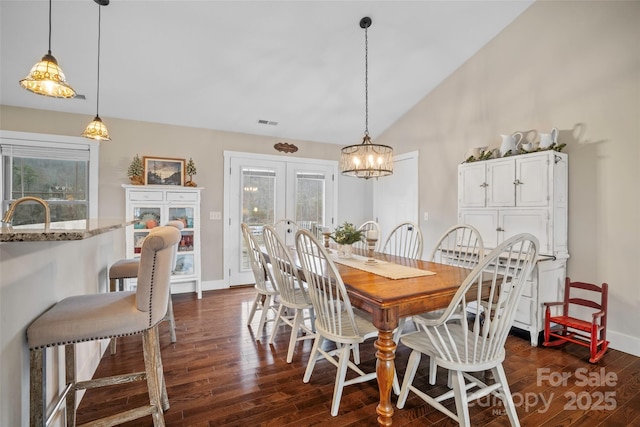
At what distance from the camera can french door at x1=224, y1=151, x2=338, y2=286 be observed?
4582 millimetres

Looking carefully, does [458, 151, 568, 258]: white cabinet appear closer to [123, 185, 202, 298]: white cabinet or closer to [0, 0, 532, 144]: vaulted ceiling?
[0, 0, 532, 144]: vaulted ceiling

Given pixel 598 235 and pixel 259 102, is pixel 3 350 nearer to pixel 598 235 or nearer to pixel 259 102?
pixel 259 102

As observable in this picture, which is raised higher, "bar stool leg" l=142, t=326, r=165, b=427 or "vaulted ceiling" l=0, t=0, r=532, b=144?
"vaulted ceiling" l=0, t=0, r=532, b=144

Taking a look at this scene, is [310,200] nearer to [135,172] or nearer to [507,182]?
[135,172]

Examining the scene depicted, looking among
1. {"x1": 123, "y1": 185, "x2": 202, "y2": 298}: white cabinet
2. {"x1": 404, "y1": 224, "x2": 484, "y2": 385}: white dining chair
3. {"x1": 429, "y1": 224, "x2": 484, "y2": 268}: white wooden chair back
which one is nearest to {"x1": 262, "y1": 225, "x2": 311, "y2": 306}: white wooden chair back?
{"x1": 404, "y1": 224, "x2": 484, "y2": 385}: white dining chair

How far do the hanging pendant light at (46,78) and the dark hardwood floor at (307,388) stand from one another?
1.89 meters

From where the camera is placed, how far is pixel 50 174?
3.65 m

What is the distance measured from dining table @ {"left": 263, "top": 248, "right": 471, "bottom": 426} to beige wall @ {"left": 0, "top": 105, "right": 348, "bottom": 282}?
9.89 ft

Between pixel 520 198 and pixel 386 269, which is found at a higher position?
pixel 520 198

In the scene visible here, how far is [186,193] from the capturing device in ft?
13.0

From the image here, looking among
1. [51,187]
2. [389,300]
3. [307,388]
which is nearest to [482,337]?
[389,300]

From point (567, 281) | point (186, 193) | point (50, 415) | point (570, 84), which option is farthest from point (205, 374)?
point (570, 84)

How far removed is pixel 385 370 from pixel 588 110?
298 centimetres

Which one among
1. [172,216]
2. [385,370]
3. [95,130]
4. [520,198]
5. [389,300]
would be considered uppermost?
[95,130]
